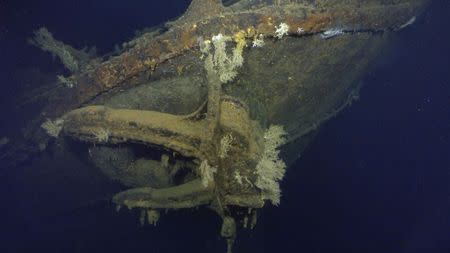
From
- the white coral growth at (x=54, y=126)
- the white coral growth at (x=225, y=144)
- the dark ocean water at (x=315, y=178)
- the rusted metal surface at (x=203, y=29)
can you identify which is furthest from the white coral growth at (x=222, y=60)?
the dark ocean water at (x=315, y=178)

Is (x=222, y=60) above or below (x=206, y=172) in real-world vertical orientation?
above

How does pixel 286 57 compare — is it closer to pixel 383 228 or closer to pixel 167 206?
pixel 167 206

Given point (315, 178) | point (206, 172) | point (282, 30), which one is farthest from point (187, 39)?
point (315, 178)

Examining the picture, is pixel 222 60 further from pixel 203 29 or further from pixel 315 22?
pixel 315 22

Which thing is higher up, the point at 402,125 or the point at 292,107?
the point at 292,107

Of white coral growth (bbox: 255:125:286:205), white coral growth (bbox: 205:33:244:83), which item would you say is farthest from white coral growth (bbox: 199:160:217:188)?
white coral growth (bbox: 205:33:244:83)

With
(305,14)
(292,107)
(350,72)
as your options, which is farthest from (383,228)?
(305,14)

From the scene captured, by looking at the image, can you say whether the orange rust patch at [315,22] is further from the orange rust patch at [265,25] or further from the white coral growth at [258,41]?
the white coral growth at [258,41]

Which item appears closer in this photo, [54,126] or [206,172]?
[206,172]
